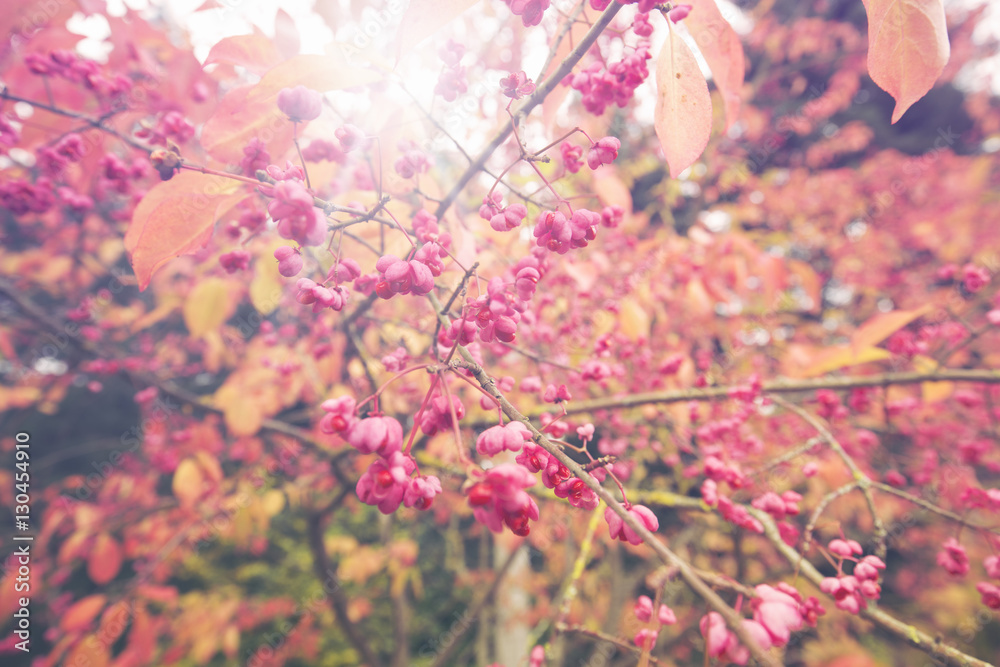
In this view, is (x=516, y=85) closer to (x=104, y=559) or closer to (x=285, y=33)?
(x=285, y=33)

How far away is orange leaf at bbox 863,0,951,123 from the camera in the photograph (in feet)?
1.99

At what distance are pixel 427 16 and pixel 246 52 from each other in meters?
0.60

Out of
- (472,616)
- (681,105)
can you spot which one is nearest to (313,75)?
(681,105)

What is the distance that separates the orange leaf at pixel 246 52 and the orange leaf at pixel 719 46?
962 millimetres

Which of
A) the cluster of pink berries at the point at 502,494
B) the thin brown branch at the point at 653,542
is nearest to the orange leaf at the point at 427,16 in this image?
the thin brown branch at the point at 653,542

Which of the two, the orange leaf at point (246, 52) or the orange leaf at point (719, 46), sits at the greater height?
the orange leaf at point (719, 46)

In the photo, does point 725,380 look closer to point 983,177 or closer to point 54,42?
point 54,42

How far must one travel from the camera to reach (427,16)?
0.66 meters

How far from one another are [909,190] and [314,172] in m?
7.84

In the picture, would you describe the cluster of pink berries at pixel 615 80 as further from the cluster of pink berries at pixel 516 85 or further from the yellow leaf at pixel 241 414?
the yellow leaf at pixel 241 414

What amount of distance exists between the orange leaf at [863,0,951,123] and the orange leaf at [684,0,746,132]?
0.69ft

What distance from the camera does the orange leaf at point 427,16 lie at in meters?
0.65

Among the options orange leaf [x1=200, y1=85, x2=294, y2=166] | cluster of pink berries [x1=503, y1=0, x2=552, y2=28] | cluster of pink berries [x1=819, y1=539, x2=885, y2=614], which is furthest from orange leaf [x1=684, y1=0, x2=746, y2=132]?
cluster of pink berries [x1=819, y1=539, x2=885, y2=614]

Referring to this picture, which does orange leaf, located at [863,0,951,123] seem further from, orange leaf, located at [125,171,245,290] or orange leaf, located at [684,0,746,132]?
orange leaf, located at [125,171,245,290]
